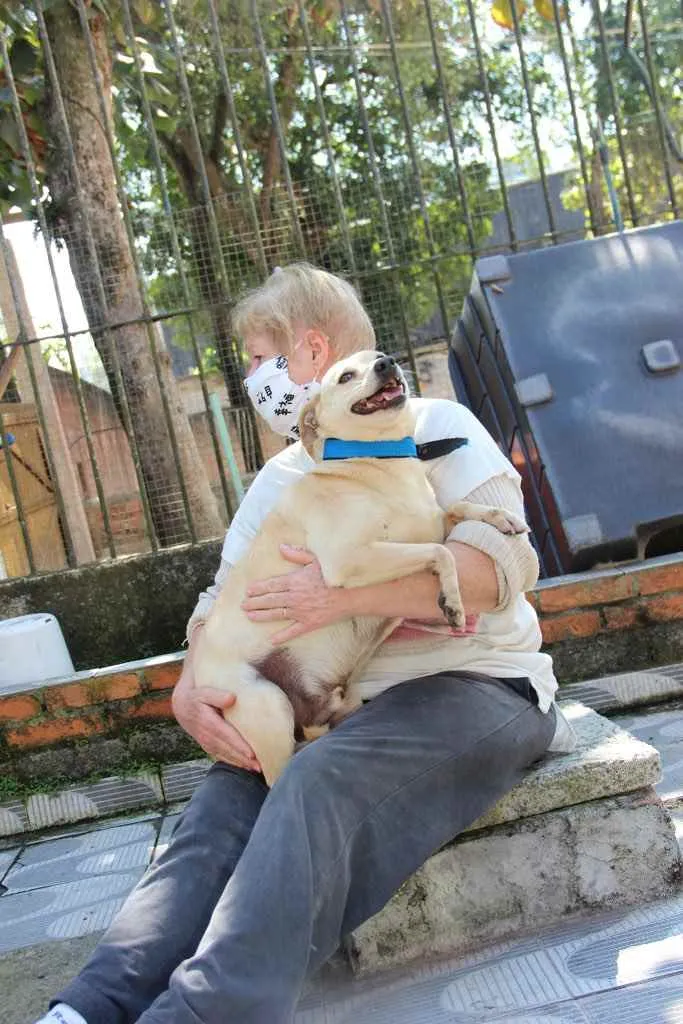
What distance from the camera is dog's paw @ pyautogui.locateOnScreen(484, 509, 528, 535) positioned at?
2.21 meters

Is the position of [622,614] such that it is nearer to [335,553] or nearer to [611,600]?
[611,600]

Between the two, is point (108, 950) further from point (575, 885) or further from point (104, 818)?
point (104, 818)

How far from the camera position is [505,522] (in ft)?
7.27

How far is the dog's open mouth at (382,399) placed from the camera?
2109mm

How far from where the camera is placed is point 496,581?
7.16 ft

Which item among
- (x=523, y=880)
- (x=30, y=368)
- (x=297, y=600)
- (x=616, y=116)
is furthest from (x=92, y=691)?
(x=616, y=116)

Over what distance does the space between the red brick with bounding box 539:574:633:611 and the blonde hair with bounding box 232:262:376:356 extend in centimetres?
138

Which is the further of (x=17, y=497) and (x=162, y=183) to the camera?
(x=17, y=497)

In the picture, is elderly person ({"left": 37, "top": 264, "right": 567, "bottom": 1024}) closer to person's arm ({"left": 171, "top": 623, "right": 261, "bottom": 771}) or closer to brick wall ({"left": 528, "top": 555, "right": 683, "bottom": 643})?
person's arm ({"left": 171, "top": 623, "right": 261, "bottom": 771})

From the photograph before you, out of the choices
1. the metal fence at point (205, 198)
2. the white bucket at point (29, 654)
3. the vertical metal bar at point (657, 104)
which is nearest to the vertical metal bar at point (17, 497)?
the metal fence at point (205, 198)

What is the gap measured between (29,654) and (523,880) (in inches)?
87.7

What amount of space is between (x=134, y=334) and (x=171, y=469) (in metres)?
0.93

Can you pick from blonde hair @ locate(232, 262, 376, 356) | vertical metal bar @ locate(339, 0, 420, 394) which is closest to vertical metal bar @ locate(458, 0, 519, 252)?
vertical metal bar @ locate(339, 0, 420, 394)

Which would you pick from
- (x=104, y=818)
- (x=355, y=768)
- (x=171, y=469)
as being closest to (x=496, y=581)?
A: (x=355, y=768)
